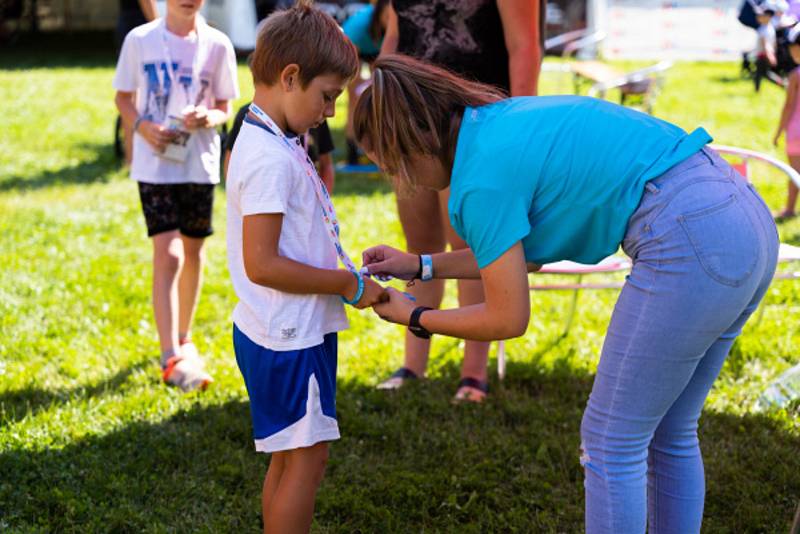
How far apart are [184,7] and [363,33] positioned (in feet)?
12.7

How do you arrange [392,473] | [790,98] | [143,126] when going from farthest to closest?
1. [790,98]
2. [143,126]
3. [392,473]

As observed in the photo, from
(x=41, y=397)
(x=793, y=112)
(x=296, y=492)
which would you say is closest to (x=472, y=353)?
(x=296, y=492)

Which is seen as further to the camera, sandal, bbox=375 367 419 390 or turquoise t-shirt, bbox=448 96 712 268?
sandal, bbox=375 367 419 390

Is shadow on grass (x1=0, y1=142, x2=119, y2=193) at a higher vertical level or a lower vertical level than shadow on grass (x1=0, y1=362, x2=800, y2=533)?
lower

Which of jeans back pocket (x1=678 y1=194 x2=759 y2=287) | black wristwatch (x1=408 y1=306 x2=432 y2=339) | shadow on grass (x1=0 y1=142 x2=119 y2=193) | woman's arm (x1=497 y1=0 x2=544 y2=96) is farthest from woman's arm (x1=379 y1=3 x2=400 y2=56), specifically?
shadow on grass (x1=0 y1=142 x2=119 y2=193)

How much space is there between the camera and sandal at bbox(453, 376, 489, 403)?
3787mm

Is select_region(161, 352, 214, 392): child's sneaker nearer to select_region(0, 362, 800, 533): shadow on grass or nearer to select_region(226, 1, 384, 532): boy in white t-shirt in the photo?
select_region(0, 362, 800, 533): shadow on grass

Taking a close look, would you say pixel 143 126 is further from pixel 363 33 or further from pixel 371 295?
pixel 363 33

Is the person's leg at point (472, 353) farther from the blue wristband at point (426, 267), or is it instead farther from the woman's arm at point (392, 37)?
the blue wristband at point (426, 267)

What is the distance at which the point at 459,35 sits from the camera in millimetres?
3379

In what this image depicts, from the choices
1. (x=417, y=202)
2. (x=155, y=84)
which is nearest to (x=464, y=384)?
(x=417, y=202)

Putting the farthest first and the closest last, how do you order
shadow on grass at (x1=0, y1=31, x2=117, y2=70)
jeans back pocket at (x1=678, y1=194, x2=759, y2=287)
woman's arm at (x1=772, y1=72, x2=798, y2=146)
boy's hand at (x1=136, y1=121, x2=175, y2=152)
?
1. shadow on grass at (x1=0, y1=31, x2=117, y2=70)
2. woman's arm at (x1=772, y1=72, x2=798, y2=146)
3. boy's hand at (x1=136, y1=121, x2=175, y2=152)
4. jeans back pocket at (x1=678, y1=194, x2=759, y2=287)

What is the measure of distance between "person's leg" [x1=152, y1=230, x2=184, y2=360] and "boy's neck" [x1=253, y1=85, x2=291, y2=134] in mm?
1727

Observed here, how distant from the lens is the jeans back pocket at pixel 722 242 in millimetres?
1952
